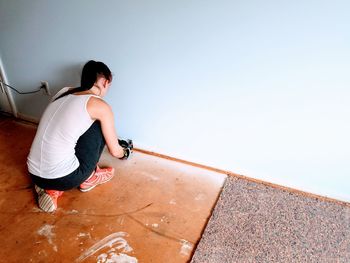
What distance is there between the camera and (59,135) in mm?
A: 1284

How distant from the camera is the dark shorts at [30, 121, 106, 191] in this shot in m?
1.40

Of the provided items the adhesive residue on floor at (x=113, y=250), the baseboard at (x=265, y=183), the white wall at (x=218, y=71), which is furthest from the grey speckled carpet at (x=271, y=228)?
the adhesive residue on floor at (x=113, y=250)

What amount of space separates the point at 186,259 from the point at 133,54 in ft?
3.80

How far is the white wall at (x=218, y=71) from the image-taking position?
126 cm

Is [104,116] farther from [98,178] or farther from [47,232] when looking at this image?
[47,232]

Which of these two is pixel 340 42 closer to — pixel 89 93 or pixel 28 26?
pixel 89 93

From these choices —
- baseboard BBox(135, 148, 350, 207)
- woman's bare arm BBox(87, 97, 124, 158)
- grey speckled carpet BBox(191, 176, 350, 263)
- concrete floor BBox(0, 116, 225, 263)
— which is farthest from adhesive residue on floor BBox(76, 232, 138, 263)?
baseboard BBox(135, 148, 350, 207)

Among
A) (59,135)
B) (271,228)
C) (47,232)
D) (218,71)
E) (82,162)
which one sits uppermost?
(218,71)

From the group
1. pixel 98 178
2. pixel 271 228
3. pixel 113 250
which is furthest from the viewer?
pixel 98 178

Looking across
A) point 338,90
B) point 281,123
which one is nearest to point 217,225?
point 281,123

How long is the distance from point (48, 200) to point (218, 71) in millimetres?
1169

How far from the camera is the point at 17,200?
59.8 inches

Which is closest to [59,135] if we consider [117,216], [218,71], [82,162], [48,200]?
[82,162]

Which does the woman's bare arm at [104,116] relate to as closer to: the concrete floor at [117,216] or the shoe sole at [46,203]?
the concrete floor at [117,216]
